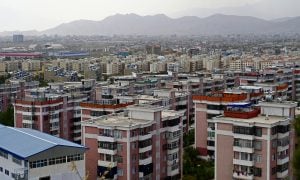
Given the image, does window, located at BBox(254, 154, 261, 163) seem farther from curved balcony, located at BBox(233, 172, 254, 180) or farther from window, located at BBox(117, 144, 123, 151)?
window, located at BBox(117, 144, 123, 151)

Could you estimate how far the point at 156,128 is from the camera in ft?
28.5

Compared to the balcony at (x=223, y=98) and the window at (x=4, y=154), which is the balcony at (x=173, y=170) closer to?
the balcony at (x=223, y=98)

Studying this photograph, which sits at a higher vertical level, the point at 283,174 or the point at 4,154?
the point at 4,154

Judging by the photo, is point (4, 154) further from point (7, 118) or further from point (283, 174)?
point (7, 118)

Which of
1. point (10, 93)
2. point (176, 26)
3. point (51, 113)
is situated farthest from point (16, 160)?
point (176, 26)

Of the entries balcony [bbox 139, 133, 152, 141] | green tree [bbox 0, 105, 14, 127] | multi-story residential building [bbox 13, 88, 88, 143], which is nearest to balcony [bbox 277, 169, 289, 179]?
balcony [bbox 139, 133, 152, 141]

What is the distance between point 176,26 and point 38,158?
151763 millimetres

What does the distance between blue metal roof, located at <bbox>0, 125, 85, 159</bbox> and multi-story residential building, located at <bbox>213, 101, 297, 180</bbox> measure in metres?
2.10

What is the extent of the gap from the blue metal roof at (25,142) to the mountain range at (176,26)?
410 feet

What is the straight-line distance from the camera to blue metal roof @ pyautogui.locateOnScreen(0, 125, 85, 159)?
730 centimetres

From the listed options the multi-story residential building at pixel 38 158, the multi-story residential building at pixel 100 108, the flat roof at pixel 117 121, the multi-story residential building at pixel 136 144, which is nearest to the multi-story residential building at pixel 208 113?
the multi-story residential building at pixel 100 108

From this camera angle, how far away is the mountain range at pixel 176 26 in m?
139

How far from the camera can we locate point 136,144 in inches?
328

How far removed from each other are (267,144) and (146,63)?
78.7 feet
